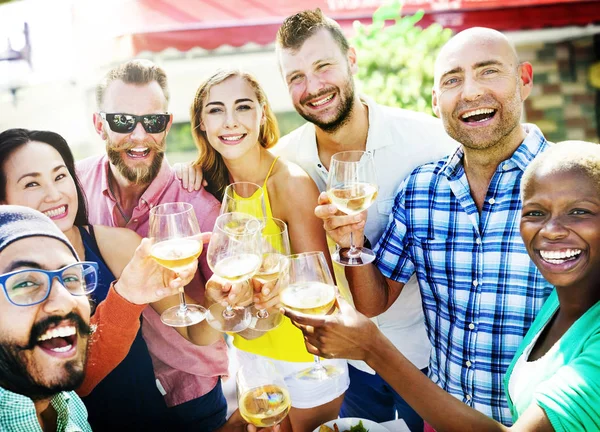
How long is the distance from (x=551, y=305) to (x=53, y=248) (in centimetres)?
190

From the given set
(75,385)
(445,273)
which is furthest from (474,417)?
(75,385)

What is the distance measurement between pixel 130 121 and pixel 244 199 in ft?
1.98

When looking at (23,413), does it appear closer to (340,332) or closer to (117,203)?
(117,203)

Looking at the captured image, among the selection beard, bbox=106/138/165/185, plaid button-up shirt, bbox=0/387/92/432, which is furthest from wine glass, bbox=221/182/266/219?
plaid button-up shirt, bbox=0/387/92/432

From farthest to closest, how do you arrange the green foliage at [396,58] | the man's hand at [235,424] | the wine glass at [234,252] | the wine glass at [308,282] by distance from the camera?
1. the green foliage at [396,58]
2. the man's hand at [235,424]
3. the wine glass at [234,252]
4. the wine glass at [308,282]

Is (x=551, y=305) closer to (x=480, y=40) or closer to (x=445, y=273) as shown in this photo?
(x=445, y=273)

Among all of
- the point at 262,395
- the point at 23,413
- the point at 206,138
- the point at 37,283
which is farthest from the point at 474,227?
the point at 23,413

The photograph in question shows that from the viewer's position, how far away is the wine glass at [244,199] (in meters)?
2.46

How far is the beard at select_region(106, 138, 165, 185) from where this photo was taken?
243 centimetres

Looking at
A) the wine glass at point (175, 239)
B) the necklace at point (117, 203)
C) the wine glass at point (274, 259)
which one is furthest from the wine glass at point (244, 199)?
the necklace at point (117, 203)

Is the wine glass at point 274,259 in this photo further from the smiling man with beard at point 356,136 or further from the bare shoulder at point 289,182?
the smiling man with beard at point 356,136

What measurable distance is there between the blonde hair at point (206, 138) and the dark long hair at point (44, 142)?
53 cm

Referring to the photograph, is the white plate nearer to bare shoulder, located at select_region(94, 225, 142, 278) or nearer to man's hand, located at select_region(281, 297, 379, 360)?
man's hand, located at select_region(281, 297, 379, 360)

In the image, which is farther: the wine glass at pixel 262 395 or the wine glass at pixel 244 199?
the wine glass at pixel 244 199
